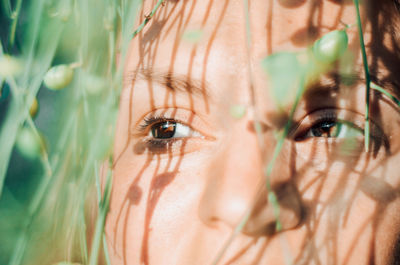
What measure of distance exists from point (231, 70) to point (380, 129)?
22cm

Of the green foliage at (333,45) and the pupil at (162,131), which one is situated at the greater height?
the green foliage at (333,45)

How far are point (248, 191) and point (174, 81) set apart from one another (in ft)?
0.56

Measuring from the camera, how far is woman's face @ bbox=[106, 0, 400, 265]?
398mm

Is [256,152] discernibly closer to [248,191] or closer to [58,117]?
[248,191]

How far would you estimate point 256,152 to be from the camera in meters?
0.41

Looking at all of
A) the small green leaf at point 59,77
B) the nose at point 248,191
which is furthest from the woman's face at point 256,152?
the small green leaf at point 59,77

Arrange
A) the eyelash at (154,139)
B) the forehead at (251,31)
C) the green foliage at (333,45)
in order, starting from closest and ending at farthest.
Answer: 1. the green foliage at (333,45)
2. the forehead at (251,31)
3. the eyelash at (154,139)

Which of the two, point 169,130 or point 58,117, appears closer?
point 169,130

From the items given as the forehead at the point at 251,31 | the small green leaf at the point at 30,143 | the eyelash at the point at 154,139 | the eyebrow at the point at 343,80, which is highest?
the forehead at the point at 251,31

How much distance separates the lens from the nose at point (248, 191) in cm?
39

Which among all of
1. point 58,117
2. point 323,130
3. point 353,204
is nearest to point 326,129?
point 323,130

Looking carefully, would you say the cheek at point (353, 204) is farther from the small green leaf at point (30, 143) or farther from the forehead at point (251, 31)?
the small green leaf at point (30, 143)

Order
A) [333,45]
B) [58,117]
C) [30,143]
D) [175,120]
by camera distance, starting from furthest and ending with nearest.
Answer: [58,117] < [175,120] < [30,143] < [333,45]

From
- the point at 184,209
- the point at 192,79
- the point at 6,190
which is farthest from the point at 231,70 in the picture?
the point at 6,190
